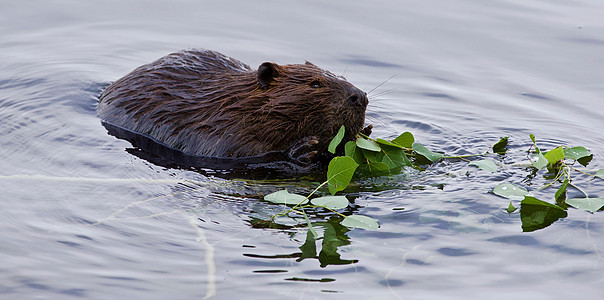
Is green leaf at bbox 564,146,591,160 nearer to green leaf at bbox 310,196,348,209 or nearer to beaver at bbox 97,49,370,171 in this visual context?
beaver at bbox 97,49,370,171

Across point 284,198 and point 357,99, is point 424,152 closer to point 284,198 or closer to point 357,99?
point 357,99

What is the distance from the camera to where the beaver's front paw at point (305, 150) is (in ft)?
19.4

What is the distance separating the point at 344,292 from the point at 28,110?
4.13 metres

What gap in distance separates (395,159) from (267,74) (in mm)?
1190

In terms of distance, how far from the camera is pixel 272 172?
6.02 metres

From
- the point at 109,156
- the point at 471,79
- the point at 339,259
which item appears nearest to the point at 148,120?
the point at 109,156

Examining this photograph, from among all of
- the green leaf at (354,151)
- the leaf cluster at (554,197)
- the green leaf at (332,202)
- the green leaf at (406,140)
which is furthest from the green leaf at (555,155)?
the green leaf at (332,202)

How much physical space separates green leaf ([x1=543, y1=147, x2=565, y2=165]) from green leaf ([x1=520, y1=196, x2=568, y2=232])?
0.61m

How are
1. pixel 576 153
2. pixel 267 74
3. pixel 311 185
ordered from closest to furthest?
pixel 311 185 → pixel 576 153 → pixel 267 74

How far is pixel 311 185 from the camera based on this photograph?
18.8 ft

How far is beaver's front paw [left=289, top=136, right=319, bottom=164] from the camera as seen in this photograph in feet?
19.4

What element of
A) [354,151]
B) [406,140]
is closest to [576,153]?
[406,140]

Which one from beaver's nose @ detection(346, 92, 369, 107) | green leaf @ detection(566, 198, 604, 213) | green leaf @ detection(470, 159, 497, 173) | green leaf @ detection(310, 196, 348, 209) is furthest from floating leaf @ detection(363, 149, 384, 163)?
green leaf @ detection(566, 198, 604, 213)

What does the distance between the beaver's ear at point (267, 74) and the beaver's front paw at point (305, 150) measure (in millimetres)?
528
